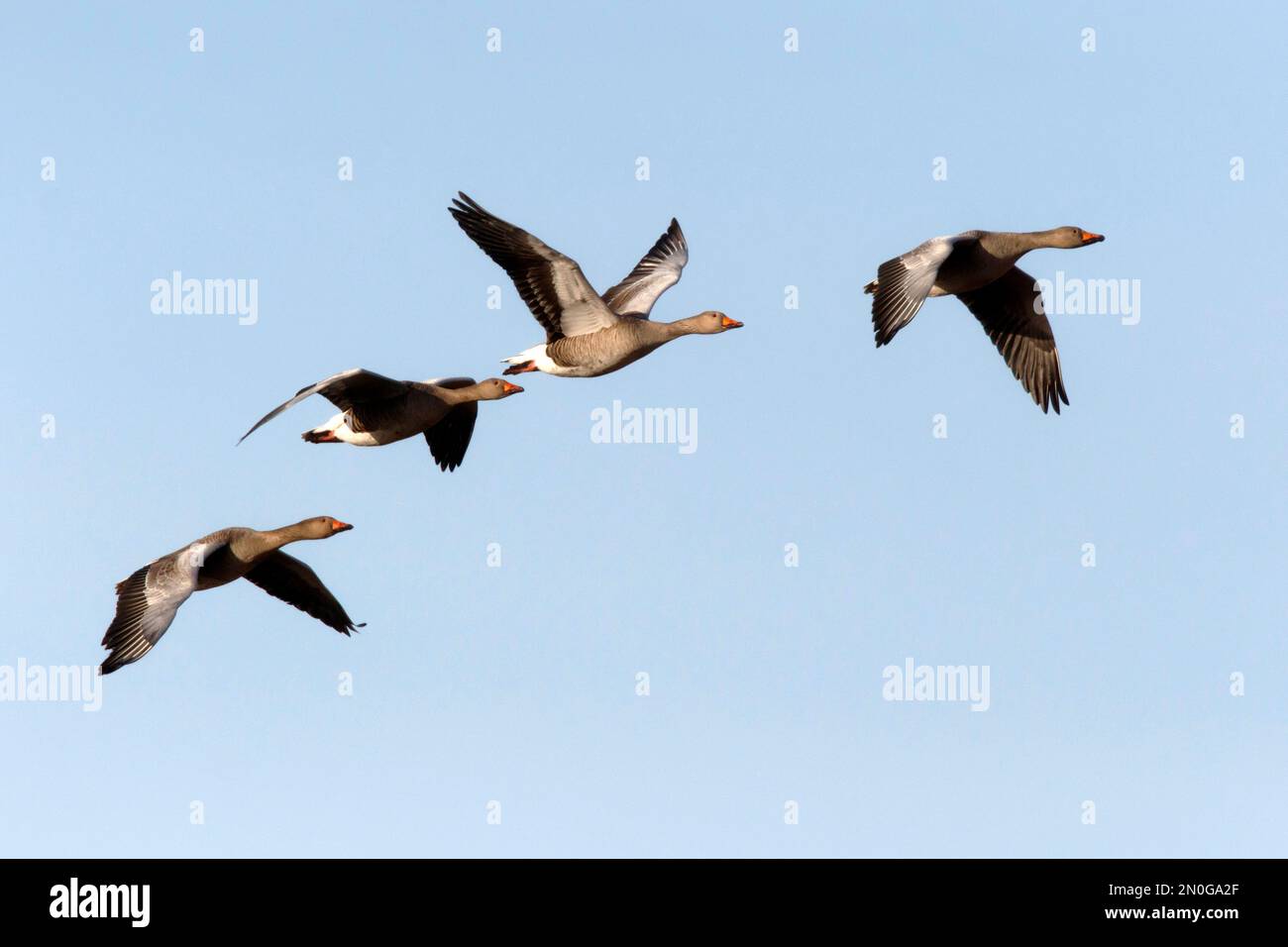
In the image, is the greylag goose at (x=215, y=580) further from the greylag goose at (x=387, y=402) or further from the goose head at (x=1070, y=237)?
the goose head at (x=1070, y=237)

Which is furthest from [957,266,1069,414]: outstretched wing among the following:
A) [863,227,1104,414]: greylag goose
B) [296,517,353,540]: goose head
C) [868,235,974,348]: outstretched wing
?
[296,517,353,540]: goose head

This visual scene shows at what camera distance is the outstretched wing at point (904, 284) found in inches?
736

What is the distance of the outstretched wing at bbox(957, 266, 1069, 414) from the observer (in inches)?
857

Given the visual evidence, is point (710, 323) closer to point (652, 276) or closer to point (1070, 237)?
point (652, 276)

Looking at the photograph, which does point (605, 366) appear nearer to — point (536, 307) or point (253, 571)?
point (536, 307)

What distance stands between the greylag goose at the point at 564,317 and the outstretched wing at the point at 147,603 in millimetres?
4166

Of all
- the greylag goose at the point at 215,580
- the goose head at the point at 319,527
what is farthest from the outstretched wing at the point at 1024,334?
the greylag goose at the point at 215,580

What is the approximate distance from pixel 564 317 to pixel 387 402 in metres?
2.08

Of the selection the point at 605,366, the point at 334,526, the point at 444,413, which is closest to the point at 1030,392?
the point at 605,366

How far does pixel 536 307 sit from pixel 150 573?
478 cm

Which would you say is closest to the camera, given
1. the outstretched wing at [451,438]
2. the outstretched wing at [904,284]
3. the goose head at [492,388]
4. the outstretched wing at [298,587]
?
the outstretched wing at [904,284]

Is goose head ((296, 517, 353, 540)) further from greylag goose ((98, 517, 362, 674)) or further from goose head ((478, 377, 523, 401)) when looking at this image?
goose head ((478, 377, 523, 401))

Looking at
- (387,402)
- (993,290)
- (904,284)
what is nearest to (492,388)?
(387,402)

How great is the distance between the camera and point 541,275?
1936cm
